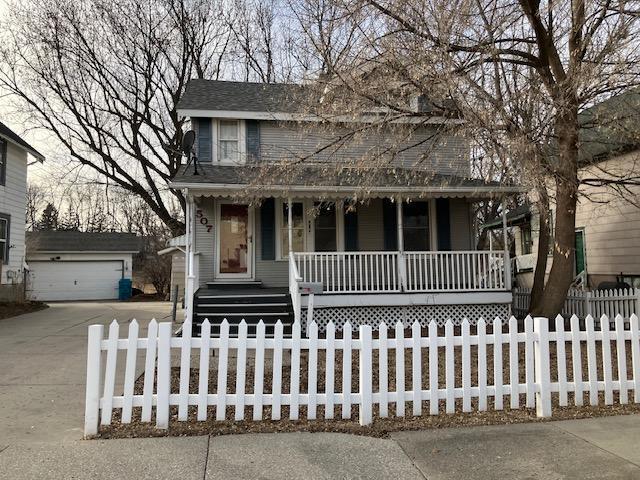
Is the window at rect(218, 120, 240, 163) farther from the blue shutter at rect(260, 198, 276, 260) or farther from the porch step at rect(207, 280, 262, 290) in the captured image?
the porch step at rect(207, 280, 262, 290)

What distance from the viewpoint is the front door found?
1208 cm

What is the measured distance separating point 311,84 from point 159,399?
6.33 m

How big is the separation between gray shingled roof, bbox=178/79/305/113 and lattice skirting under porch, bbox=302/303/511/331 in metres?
4.77

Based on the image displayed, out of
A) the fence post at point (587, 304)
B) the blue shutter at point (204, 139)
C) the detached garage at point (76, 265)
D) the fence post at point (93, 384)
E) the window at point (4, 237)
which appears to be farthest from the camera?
the detached garage at point (76, 265)

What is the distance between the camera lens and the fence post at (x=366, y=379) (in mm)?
4398

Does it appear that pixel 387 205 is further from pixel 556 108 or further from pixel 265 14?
pixel 265 14

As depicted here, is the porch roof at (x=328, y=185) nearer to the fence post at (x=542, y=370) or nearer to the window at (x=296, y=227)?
the window at (x=296, y=227)

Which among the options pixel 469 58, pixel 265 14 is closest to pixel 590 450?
pixel 469 58

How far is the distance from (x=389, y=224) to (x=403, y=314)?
2.69 meters

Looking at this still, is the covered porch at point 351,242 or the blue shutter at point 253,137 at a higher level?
the blue shutter at point 253,137

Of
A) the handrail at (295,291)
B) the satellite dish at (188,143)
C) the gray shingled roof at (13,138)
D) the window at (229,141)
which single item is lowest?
the handrail at (295,291)

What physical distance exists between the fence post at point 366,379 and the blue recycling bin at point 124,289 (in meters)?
26.3

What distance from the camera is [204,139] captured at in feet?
42.4

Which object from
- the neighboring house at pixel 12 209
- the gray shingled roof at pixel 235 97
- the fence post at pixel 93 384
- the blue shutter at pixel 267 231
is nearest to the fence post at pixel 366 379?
the fence post at pixel 93 384
